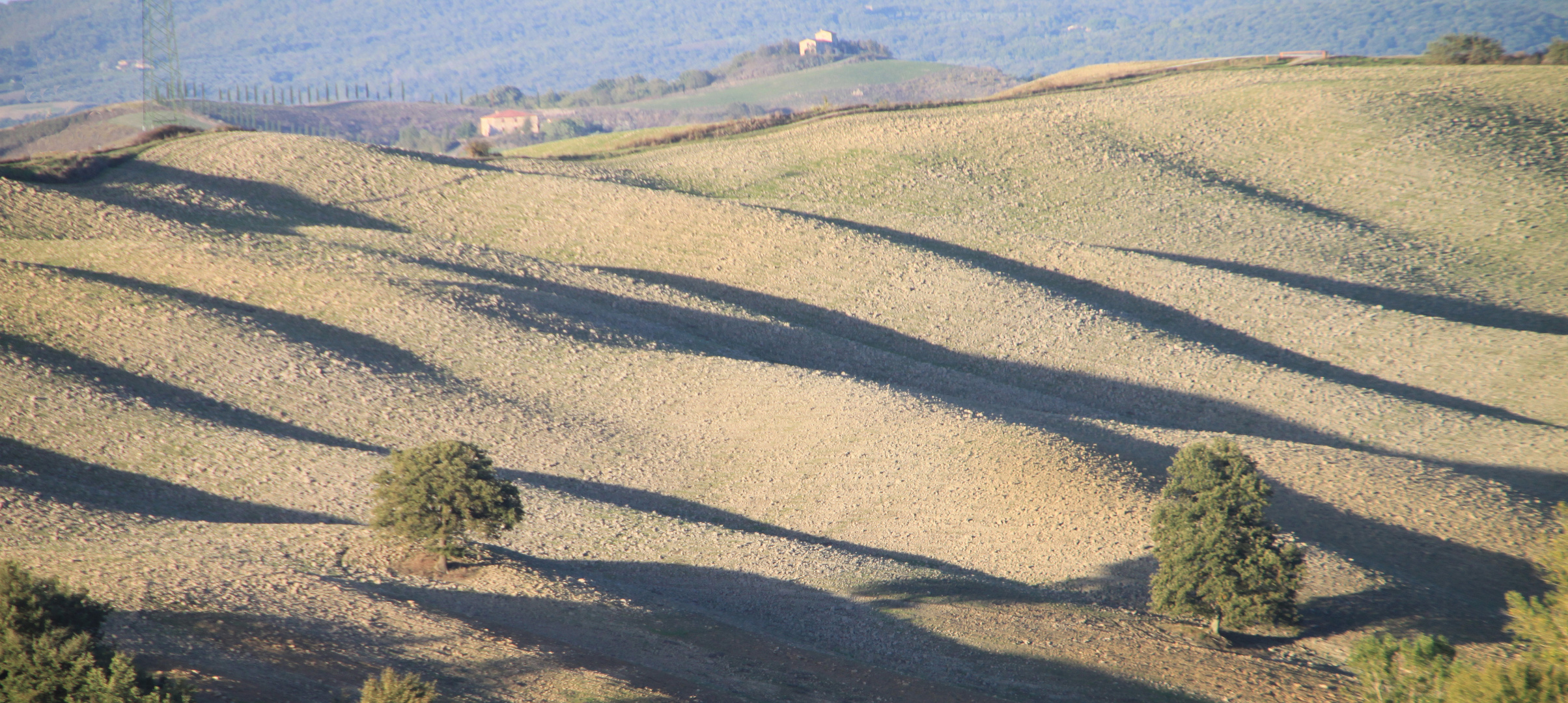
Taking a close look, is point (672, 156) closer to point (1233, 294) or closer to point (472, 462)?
point (1233, 294)

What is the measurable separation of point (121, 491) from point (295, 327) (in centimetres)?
1140

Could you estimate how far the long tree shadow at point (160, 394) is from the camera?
30.4 meters

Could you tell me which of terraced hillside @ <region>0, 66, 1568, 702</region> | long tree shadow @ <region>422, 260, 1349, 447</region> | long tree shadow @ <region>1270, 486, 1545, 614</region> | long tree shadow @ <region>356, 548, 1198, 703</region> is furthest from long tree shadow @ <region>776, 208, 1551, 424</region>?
long tree shadow @ <region>356, 548, 1198, 703</region>

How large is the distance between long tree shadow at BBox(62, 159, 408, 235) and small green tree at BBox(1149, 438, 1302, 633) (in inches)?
1785

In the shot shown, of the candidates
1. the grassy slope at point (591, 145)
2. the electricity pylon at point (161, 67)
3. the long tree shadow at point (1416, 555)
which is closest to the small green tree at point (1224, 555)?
the long tree shadow at point (1416, 555)

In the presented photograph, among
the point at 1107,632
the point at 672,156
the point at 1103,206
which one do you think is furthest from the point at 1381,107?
the point at 1107,632

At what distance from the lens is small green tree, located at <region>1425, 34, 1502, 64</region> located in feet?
258

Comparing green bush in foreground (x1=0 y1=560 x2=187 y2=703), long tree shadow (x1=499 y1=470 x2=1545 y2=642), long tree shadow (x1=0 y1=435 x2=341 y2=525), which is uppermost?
green bush in foreground (x1=0 y1=560 x2=187 y2=703)

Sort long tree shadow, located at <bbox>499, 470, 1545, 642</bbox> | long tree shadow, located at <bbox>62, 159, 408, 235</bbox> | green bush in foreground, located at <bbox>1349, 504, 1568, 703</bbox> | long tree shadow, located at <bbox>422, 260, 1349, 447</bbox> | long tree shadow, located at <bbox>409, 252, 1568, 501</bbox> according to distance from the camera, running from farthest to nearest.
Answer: long tree shadow, located at <bbox>62, 159, 408, 235</bbox>, long tree shadow, located at <bbox>422, 260, 1349, 447</bbox>, long tree shadow, located at <bbox>409, 252, 1568, 501</bbox>, long tree shadow, located at <bbox>499, 470, 1545, 642</bbox>, green bush in foreground, located at <bbox>1349, 504, 1568, 703</bbox>

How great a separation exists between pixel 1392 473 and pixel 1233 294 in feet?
64.1

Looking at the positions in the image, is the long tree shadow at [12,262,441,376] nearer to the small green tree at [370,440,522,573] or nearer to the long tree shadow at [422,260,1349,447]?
the long tree shadow at [422,260,1349,447]

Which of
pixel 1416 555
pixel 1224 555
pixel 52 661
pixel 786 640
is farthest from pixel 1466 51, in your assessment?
pixel 52 661

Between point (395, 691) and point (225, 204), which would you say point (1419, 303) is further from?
point (225, 204)

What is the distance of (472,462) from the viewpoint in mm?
22312
